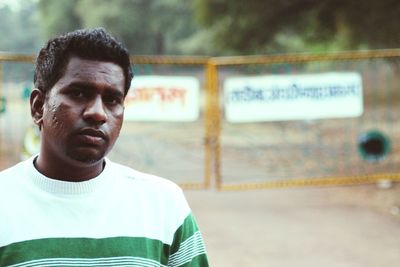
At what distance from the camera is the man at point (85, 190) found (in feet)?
4.35

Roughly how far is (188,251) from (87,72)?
514 millimetres

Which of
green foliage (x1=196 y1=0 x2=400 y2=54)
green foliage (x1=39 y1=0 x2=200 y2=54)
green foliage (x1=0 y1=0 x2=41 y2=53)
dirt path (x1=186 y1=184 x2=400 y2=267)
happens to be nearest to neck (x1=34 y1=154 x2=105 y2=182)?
dirt path (x1=186 y1=184 x2=400 y2=267)

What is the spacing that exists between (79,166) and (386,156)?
8.05 m

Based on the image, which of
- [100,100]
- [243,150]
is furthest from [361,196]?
[100,100]

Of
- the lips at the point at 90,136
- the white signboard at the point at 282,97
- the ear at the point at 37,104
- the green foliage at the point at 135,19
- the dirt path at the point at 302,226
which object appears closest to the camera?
the lips at the point at 90,136

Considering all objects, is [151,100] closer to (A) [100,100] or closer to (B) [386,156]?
(B) [386,156]

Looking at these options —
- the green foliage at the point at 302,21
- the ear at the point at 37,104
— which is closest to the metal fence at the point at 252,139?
the green foliage at the point at 302,21

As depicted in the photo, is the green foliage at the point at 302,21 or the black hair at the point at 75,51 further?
the green foliage at the point at 302,21

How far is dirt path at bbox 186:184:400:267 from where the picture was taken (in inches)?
213

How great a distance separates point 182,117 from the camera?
298 inches

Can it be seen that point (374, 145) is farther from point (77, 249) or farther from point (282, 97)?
point (77, 249)

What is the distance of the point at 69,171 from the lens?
142 cm

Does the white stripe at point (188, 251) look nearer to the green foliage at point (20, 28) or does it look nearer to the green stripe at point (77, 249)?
the green stripe at point (77, 249)

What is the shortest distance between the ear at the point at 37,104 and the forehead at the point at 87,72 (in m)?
0.10
